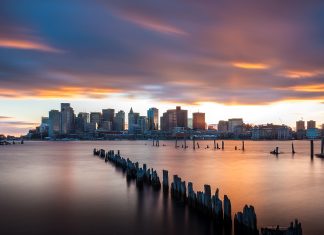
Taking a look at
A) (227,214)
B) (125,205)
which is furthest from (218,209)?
(125,205)

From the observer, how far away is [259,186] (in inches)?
1513

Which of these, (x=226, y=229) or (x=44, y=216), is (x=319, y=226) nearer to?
(x=226, y=229)

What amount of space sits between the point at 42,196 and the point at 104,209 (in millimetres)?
7853

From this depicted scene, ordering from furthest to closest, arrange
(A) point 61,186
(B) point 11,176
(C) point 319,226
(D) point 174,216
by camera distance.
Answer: (B) point 11,176 < (A) point 61,186 < (D) point 174,216 < (C) point 319,226

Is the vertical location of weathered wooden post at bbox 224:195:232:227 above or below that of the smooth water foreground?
above

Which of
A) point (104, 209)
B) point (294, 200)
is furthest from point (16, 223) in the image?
point (294, 200)

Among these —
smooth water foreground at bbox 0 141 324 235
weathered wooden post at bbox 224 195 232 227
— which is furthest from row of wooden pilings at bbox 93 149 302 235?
smooth water foreground at bbox 0 141 324 235

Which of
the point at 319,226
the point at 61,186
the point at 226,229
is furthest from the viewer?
the point at 61,186

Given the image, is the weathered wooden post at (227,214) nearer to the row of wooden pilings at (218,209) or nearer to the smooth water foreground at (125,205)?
the row of wooden pilings at (218,209)

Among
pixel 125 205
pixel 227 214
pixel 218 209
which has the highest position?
pixel 218 209

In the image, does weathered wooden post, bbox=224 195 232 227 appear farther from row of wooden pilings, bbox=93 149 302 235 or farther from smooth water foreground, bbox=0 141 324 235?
smooth water foreground, bbox=0 141 324 235

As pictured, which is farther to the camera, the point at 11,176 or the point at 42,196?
the point at 11,176

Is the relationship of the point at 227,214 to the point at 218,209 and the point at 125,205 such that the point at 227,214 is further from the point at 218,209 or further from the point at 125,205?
the point at 125,205

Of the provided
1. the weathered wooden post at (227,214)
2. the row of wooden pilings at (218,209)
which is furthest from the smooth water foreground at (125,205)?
the weathered wooden post at (227,214)
